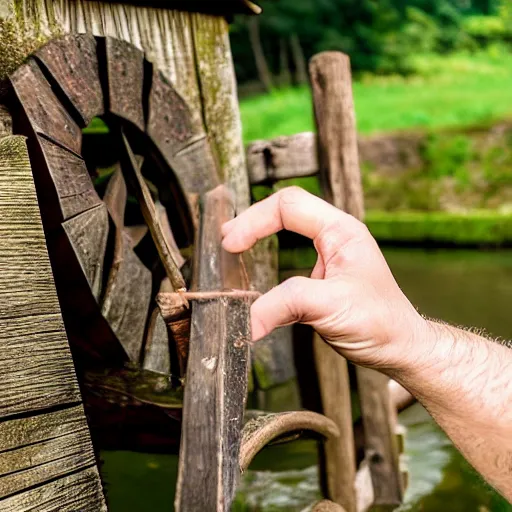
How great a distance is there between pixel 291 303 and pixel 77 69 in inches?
49.5

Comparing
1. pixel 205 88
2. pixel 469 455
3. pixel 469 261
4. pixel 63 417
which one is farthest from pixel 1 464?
pixel 469 261

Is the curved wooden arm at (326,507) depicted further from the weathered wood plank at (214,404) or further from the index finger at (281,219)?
the index finger at (281,219)

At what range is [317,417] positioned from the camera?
263cm

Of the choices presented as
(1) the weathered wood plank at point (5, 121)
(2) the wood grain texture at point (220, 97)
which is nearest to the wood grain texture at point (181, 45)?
(2) the wood grain texture at point (220, 97)

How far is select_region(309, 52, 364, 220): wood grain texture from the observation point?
370cm

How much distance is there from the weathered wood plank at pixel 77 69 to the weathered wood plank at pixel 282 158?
115 cm

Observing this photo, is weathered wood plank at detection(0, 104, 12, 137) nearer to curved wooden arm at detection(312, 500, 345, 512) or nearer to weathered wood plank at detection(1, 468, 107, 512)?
weathered wood plank at detection(1, 468, 107, 512)

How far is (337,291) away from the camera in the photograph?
5.44ft

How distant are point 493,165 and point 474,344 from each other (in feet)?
44.5

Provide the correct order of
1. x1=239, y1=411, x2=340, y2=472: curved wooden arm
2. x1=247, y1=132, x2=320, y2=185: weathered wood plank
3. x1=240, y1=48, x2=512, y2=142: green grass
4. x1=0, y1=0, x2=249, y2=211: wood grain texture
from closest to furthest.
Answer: x1=239, y1=411, x2=340, y2=472: curved wooden arm
x1=0, y1=0, x2=249, y2=211: wood grain texture
x1=247, y1=132, x2=320, y2=185: weathered wood plank
x1=240, y1=48, x2=512, y2=142: green grass

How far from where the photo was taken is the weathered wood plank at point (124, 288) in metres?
2.56

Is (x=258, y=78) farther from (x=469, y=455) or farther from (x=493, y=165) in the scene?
(x=469, y=455)

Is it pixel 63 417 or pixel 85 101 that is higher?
pixel 85 101

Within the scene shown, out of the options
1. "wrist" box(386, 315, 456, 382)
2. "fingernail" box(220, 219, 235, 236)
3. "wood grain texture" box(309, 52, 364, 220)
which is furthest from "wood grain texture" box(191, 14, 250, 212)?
"wrist" box(386, 315, 456, 382)
